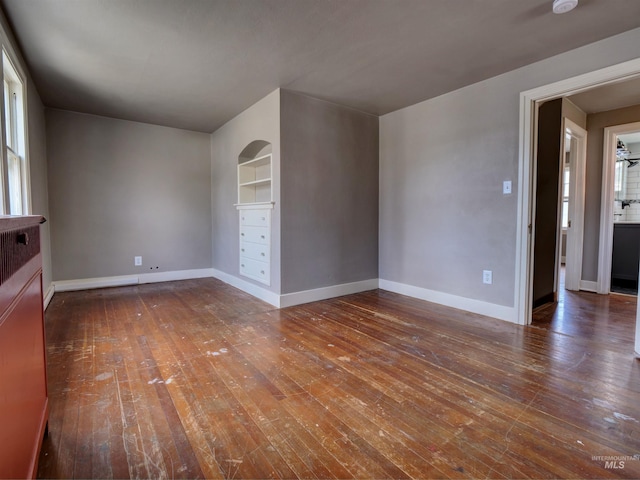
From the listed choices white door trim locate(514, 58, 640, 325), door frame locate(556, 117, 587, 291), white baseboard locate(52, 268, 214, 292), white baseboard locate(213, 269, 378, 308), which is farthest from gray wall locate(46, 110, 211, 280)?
door frame locate(556, 117, 587, 291)

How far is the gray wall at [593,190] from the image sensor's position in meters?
4.03

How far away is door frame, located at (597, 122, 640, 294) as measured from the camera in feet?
12.9

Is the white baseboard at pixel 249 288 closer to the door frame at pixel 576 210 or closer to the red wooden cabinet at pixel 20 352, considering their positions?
the red wooden cabinet at pixel 20 352

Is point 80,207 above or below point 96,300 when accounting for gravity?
above

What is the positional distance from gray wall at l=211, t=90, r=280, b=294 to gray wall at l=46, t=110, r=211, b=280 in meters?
0.27

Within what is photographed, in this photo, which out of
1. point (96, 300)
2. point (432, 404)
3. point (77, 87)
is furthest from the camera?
point (96, 300)

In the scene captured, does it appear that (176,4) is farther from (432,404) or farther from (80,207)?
(80,207)

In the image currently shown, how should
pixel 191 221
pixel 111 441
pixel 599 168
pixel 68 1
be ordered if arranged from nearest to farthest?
pixel 111 441
pixel 68 1
pixel 599 168
pixel 191 221

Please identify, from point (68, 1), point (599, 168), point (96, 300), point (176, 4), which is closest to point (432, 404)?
point (176, 4)

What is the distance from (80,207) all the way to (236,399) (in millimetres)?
3918

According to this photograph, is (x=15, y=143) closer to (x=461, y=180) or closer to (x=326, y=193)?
(x=326, y=193)

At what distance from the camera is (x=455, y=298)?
3398mm

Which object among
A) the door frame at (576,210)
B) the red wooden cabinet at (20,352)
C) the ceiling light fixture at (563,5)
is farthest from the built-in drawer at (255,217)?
the door frame at (576,210)

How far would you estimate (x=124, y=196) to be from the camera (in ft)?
14.8
